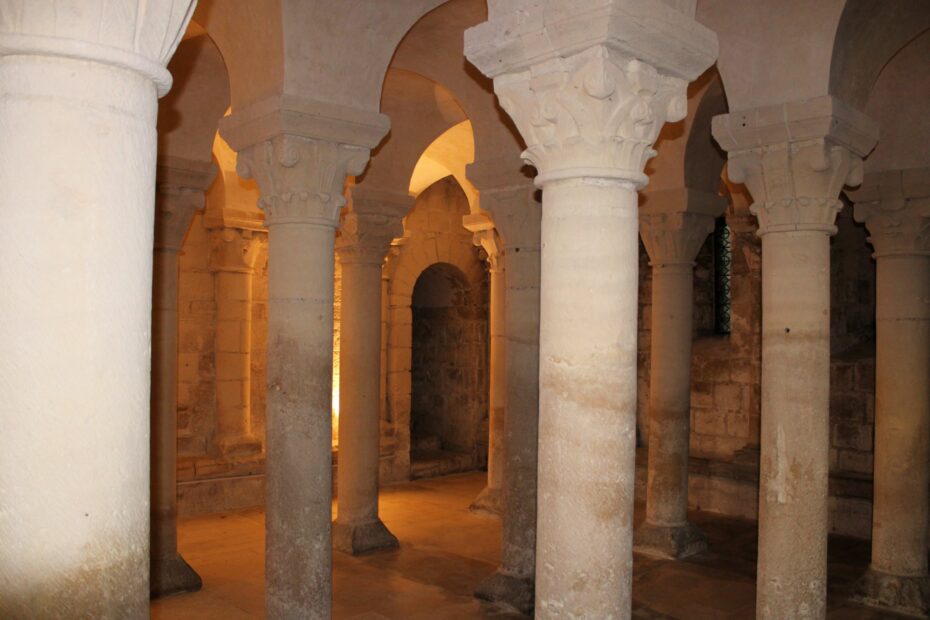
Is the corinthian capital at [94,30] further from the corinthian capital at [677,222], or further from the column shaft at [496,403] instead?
the column shaft at [496,403]

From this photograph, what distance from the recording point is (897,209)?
19.6 feet

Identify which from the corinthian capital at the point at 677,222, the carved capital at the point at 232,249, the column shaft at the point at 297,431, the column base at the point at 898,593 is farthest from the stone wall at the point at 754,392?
the column shaft at the point at 297,431

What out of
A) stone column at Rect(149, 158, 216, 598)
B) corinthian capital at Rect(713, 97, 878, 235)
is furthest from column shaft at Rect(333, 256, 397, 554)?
corinthian capital at Rect(713, 97, 878, 235)

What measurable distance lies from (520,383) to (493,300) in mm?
3676

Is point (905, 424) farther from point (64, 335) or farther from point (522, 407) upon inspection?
point (64, 335)

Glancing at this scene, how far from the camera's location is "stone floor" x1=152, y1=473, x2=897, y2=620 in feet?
19.6

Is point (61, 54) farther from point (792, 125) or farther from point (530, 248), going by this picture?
point (530, 248)

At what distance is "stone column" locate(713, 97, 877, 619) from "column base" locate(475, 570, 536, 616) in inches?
76.1

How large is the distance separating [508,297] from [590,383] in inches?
128

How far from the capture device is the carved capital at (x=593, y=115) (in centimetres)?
283

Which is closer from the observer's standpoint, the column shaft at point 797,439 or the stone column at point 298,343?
the column shaft at point 797,439

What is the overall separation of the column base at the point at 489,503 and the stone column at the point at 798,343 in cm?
490

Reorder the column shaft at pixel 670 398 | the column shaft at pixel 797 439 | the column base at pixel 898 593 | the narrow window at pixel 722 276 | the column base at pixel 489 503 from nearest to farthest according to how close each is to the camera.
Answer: the column shaft at pixel 797 439 → the column base at pixel 898 593 → the column shaft at pixel 670 398 → the column base at pixel 489 503 → the narrow window at pixel 722 276

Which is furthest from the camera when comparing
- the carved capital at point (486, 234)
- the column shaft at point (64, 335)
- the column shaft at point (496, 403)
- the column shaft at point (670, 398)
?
the carved capital at point (486, 234)
